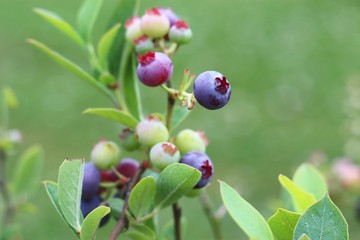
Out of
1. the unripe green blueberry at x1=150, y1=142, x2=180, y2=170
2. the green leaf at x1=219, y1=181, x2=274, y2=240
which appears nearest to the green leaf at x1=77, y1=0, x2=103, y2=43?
the unripe green blueberry at x1=150, y1=142, x2=180, y2=170

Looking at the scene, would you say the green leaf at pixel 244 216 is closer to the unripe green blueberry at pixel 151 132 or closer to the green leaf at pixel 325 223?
the green leaf at pixel 325 223

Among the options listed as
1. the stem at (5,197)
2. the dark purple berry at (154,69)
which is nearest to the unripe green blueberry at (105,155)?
the dark purple berry at (154,69)

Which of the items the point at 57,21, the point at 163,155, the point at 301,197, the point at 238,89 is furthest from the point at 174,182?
the point at 238,89

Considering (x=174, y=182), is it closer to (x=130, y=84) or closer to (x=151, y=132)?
(x=151, y=132)

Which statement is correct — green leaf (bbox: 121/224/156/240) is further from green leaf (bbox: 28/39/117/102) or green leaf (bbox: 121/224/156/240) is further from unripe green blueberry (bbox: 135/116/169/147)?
green leaf (bbox: 28/39/117/102)

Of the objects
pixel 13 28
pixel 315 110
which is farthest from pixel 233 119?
pixel 13 28

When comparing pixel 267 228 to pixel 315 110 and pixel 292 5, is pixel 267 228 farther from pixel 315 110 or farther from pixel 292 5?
pixel 292 5
